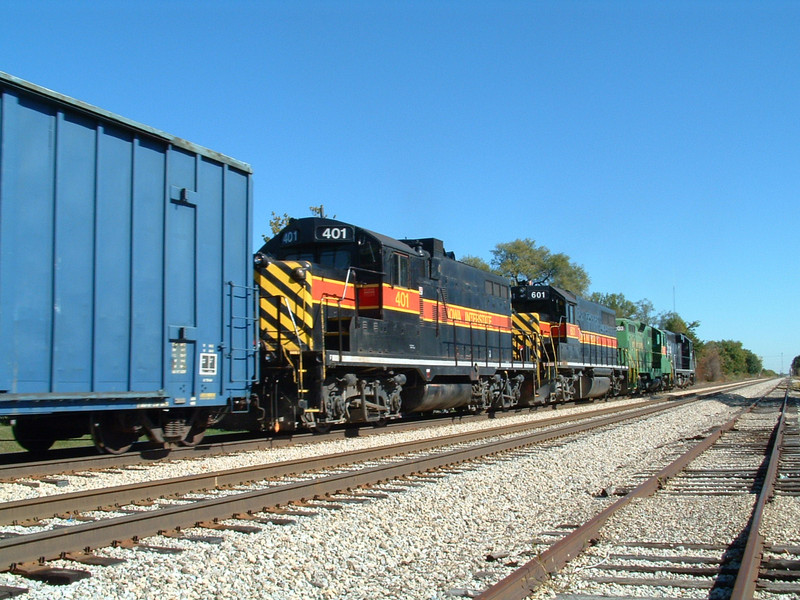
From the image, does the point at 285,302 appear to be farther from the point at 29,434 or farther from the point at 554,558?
the point at 554,558

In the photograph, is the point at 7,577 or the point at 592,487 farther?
the point at 592,487

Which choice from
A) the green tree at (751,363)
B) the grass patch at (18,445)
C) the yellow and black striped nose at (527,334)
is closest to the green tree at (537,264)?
the yellow and black striped nose at (527,334)

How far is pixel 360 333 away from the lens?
12.4 metres

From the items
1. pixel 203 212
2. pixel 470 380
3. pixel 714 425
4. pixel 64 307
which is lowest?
pixel 714 425

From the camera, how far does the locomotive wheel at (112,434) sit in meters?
8.33

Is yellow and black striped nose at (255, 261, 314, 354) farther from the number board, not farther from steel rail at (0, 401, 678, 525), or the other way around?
steel rail at (0, 401, 678, 525)

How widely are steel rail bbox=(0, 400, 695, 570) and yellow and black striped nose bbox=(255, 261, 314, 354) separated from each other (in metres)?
3.27

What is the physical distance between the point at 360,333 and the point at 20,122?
263 inches

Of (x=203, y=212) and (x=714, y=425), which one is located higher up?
(x=203, y=212)

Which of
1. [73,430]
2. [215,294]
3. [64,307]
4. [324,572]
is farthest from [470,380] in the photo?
[324,572]

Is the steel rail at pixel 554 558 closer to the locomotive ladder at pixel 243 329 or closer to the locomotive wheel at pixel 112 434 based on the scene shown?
the locomotive ladder at pixel 243 329

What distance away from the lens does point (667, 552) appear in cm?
518

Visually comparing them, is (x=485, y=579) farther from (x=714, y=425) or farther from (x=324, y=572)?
(x=714, y=425)

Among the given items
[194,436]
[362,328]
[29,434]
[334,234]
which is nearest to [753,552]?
[194,436]
